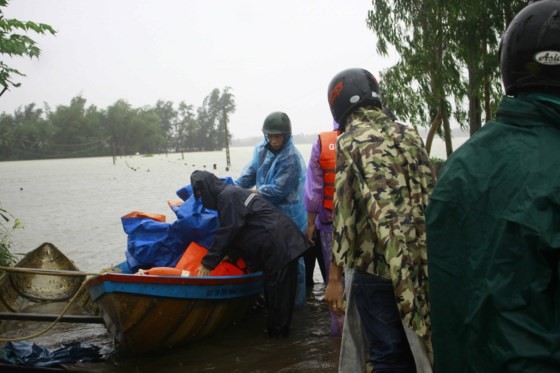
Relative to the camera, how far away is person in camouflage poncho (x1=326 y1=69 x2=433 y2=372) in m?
2.78

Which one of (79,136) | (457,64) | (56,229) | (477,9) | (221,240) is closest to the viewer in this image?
(221,240)

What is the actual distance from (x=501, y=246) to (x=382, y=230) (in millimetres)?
1296

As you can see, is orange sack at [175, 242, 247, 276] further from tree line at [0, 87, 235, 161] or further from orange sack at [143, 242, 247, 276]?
tree line at [0, 87, 235, 161]

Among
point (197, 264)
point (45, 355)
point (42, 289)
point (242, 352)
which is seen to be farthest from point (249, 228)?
point (42, 289)

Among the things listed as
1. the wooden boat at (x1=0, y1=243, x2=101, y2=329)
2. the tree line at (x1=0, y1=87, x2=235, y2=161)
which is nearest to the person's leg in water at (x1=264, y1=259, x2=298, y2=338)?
the wooden boat at (x1=0, y1=243, x2=101, y2=329)

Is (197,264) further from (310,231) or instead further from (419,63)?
(419,63)

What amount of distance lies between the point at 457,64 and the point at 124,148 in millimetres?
141677

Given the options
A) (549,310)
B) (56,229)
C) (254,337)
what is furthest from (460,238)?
(56,229)

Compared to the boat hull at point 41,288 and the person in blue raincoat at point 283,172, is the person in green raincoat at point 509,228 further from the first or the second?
the boat hull at point 41,288

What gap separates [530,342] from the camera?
4.74 feet

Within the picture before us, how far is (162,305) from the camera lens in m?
5.25

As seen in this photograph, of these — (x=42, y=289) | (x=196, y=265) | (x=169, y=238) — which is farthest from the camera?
(x=42, y=289)

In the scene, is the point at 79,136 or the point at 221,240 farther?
the point at 79,136

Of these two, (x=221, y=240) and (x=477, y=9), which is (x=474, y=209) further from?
(x=477, y=9)
